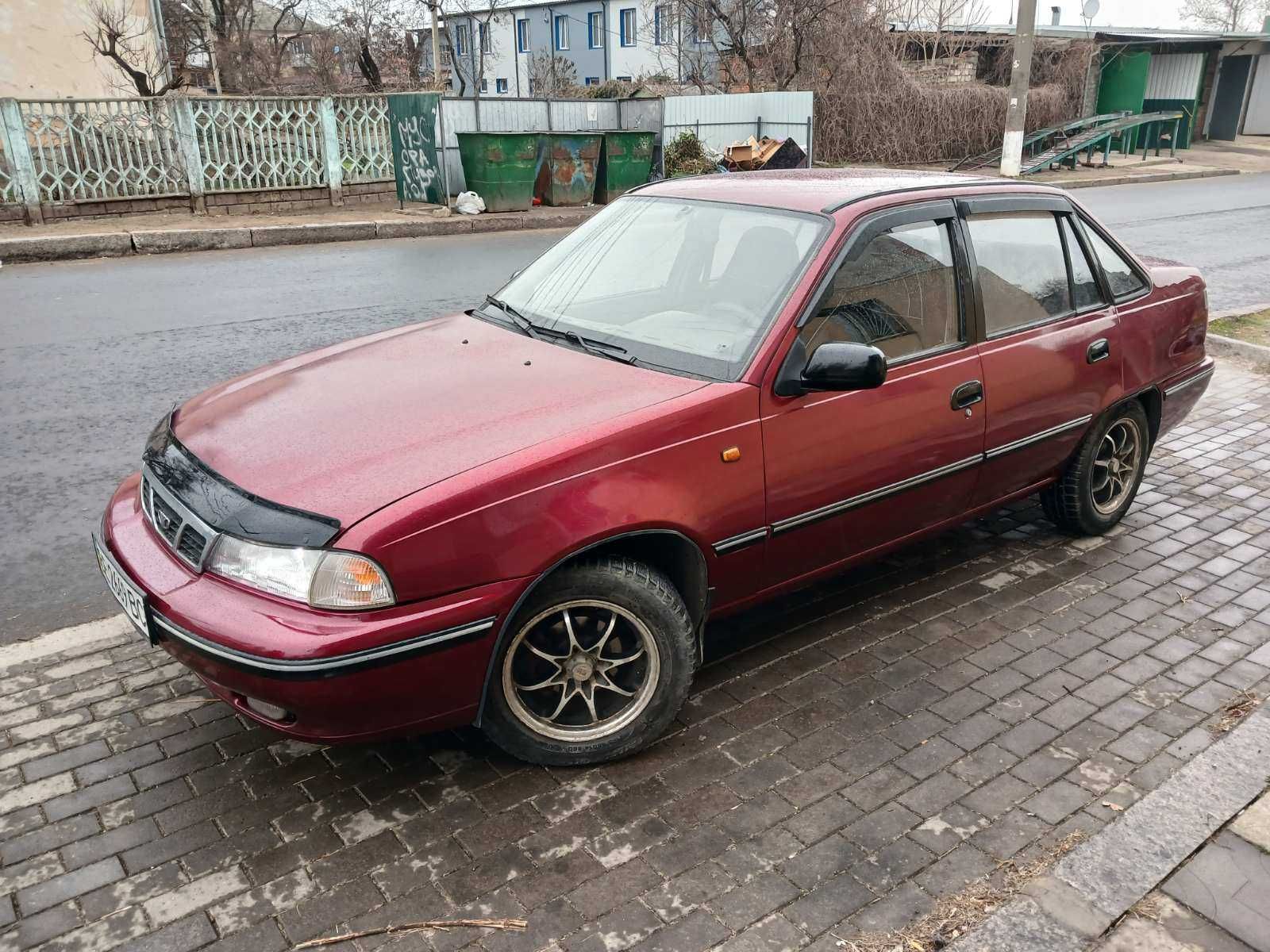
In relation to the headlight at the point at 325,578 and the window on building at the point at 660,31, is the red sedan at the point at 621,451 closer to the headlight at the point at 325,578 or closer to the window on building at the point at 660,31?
the headlight at the point at 325,578

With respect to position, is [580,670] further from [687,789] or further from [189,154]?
[189,154]

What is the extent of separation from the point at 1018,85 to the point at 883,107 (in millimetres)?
4535

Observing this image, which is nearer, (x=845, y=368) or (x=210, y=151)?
(x=845, y=368)

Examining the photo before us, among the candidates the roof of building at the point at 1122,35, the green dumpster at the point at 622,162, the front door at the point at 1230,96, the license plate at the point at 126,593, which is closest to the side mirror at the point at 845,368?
the license plate at the point at 126,593

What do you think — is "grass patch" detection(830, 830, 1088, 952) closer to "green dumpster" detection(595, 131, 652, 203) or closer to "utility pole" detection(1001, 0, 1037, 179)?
"green dumpster" detection(595, 131, 652, 203)

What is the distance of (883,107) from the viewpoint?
85.0 feet

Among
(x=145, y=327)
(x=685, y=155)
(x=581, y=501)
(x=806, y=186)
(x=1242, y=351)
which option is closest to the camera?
(x=581, y=501)

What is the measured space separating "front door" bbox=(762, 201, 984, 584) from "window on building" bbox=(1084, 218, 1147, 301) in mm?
1071

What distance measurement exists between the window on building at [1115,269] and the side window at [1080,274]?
9cm

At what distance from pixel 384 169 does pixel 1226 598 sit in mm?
15237

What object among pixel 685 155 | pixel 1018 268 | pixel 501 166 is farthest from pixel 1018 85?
pixel 1018 268

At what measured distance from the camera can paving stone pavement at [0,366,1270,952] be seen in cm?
261

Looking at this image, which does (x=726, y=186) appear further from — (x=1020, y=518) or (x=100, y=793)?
(x=100, y=793)

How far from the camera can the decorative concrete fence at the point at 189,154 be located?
1363 cm
